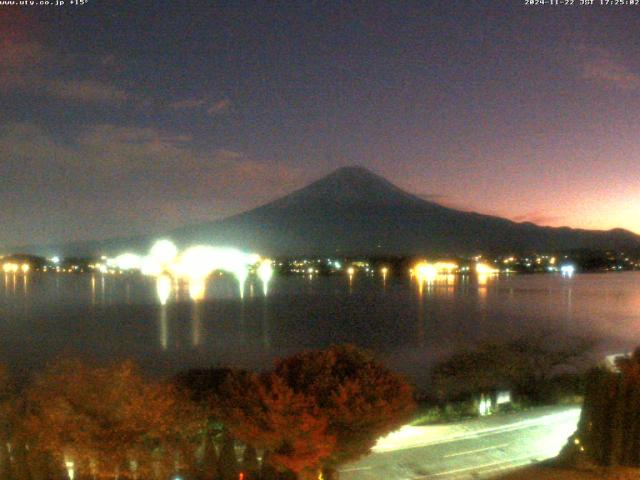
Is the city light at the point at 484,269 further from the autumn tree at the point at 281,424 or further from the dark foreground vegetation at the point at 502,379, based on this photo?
the autumn tree at the point at 281,424

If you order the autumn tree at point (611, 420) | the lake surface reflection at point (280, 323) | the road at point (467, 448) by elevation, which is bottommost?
the lake surface reflection at point (280, 323)

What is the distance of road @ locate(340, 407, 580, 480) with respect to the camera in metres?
8.47

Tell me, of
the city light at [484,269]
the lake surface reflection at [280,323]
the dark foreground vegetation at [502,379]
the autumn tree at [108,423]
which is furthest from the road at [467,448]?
the city light at [484,269]

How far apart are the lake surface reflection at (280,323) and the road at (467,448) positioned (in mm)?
11558

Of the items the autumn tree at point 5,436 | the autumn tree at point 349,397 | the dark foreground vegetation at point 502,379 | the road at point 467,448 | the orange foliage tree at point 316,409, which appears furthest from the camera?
the dark foreground vegetation at point 502,379

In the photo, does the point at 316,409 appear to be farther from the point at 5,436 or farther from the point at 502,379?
the point at 502,379

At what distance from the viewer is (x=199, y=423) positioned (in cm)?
747

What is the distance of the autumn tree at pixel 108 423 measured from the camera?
6676 mm

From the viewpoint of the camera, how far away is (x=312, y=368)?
7.55 meters

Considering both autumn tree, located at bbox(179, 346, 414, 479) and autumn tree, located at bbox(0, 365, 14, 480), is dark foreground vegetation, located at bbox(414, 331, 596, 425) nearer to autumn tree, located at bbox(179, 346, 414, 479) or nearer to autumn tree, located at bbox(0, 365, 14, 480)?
autumn tree, located at bbox(179, 346, 414, 479)

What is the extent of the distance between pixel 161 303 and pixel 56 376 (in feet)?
179

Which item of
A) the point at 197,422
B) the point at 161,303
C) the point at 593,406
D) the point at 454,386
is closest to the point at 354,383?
the point at 197,422

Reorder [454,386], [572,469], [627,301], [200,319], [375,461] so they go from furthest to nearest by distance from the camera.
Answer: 1. [627,301]
2. [200,319]
3. [454,386]
4. [375,461]
5. [572,469]

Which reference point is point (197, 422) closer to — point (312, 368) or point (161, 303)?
point (312, 368)
